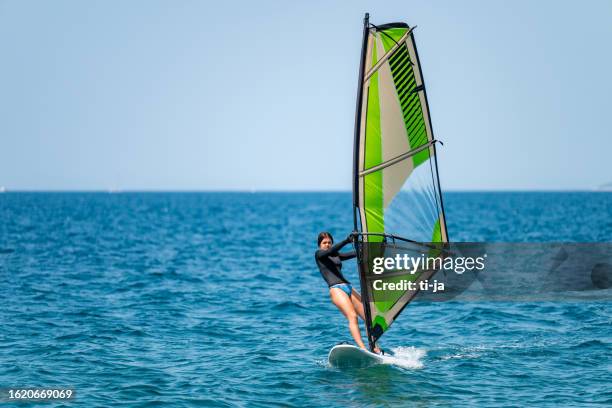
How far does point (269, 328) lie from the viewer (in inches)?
744

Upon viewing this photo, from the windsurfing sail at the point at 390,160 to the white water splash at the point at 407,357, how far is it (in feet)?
2.18

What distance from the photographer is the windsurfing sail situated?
43.6 feet

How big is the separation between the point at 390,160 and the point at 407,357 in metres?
4.25

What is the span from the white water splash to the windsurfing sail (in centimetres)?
67

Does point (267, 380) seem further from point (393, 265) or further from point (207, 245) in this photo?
point (207, 245)

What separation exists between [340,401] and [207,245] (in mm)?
38025

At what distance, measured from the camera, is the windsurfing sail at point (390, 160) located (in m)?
13.3

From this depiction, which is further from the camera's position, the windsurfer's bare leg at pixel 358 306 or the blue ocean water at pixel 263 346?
the windsurfer's bare leg at pixel 358 306

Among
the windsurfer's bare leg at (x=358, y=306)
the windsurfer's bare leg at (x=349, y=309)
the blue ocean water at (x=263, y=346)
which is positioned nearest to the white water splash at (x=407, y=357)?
the blue ocean water at (x=263, y=346)

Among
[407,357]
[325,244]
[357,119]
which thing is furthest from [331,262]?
[407,357]

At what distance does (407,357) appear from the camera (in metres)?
15.1

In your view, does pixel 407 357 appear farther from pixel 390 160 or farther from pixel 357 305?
pixel 390 160

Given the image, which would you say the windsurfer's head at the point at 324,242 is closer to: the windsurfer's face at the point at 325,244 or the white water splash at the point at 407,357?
the windsurfer's face at the point at 325,244

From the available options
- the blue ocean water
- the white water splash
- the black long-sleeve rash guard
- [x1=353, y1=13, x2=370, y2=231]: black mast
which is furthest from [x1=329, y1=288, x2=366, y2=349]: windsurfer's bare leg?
[x1=353, y1=13, x2=370, y2=231]: black mast
